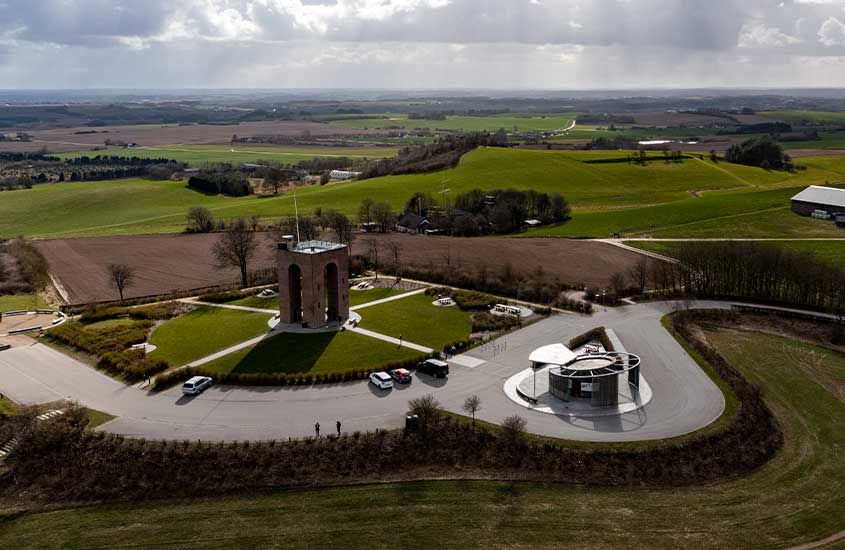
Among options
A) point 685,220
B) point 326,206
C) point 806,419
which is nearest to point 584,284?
point 806,419

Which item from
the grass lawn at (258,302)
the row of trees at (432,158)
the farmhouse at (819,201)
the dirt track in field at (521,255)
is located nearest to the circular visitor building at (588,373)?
the dirt track in field at (521,255)

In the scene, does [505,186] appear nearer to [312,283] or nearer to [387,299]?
[387,299]

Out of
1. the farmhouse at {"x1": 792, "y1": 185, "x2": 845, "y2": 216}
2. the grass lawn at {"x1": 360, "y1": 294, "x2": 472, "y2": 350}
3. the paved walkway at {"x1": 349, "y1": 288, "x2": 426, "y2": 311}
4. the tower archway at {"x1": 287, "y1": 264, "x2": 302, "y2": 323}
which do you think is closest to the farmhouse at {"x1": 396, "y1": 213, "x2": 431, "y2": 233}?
the paved walkway at {"x1": 349, "y1": 288, "x2": 426, "y2": 311}

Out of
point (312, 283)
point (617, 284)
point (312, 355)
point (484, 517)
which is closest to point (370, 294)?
point (312, 283)

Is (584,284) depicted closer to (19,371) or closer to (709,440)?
(709,440)

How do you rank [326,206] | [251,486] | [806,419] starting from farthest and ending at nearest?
1. [326,206]
2. [806,419]
3. [251,486]

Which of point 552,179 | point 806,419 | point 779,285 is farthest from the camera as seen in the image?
point 552,179
